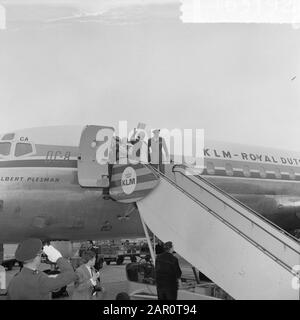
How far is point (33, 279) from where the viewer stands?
3.49 meters

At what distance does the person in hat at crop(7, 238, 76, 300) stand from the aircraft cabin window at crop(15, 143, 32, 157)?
646 cm

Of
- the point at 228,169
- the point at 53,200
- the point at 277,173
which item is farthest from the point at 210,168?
the point at 53,200

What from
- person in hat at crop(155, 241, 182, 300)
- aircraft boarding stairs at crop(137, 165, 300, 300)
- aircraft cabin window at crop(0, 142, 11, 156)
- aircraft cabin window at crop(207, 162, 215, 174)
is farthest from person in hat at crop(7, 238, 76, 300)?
aircraft cabin window at crop(207, 162, 215, 174)

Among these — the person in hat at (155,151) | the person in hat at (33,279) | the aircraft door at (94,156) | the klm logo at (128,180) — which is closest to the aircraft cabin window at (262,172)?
the person in hat at (155,151)

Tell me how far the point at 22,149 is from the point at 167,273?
4.77m

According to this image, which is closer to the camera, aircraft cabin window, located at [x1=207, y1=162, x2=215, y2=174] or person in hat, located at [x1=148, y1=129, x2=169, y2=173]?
person in hat, located at [x1=148, y1=129, x2=169, y2=173]

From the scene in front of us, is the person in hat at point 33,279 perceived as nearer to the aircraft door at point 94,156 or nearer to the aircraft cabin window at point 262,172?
the aircraft door at point 94,156

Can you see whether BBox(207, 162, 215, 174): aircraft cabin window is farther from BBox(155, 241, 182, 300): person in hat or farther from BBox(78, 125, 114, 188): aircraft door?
BBox(155, 241, 182, 300): person in hat

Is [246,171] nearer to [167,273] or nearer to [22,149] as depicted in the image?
[22,149]

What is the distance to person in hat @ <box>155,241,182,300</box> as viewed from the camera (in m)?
6.63

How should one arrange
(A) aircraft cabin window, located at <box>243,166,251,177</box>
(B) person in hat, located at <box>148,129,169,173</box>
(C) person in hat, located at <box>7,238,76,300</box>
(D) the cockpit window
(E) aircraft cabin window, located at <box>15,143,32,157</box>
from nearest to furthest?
(C) person in hat, located at <box>7,238,76,300</box>, (B) person in hat, located at <box>148,129,169,173</box>, (E) aircraft cabin window, located at <box>15,143,32,157</box>, (D) the cockpit window, (A) aircraft cabin window, located at <box>243,166,251,177</box>

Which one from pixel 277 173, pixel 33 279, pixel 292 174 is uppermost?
→ pixel 292 174

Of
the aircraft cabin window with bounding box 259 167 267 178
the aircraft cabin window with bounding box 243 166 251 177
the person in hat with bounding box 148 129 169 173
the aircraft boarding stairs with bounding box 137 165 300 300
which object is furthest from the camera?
the aircraft cabin window with bounding box 259 167 267 178

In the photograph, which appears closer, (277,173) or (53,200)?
(53,200)
